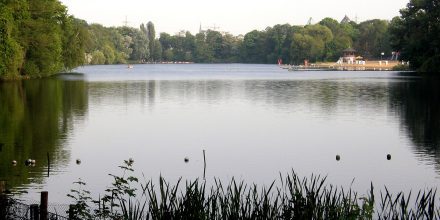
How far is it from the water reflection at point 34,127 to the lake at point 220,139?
0.05 metres

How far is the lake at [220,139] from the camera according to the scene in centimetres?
2398

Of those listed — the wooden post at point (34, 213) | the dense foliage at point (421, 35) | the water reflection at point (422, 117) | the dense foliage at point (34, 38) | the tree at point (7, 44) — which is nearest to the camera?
the wooden post at point (34, 213)

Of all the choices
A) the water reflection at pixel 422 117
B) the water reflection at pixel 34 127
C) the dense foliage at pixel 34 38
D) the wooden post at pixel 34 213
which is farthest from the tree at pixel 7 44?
the wooden post at pixel 34 213

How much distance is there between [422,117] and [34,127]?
22.2 meters

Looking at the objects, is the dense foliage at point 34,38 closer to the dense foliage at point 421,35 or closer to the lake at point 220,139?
the lake at point 220,139

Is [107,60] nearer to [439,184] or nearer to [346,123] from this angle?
[346,123]

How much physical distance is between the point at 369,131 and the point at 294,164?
11353 mm

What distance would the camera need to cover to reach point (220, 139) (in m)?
33.6

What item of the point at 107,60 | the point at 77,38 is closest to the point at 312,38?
the point at 107,60

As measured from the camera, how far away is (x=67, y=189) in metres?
21.2

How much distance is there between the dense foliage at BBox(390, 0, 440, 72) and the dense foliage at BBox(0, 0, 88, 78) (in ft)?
158

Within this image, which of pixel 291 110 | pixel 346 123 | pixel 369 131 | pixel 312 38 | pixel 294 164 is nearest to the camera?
pixel 294 164

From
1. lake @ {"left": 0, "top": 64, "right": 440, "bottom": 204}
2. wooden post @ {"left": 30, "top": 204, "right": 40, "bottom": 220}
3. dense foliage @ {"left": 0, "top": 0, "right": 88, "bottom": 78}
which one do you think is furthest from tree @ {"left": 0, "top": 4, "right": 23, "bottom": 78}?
wooden post @ {"left": 30, "top": 204, "right": 40, "bottom": 220}

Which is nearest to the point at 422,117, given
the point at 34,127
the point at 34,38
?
the point at 34,127
